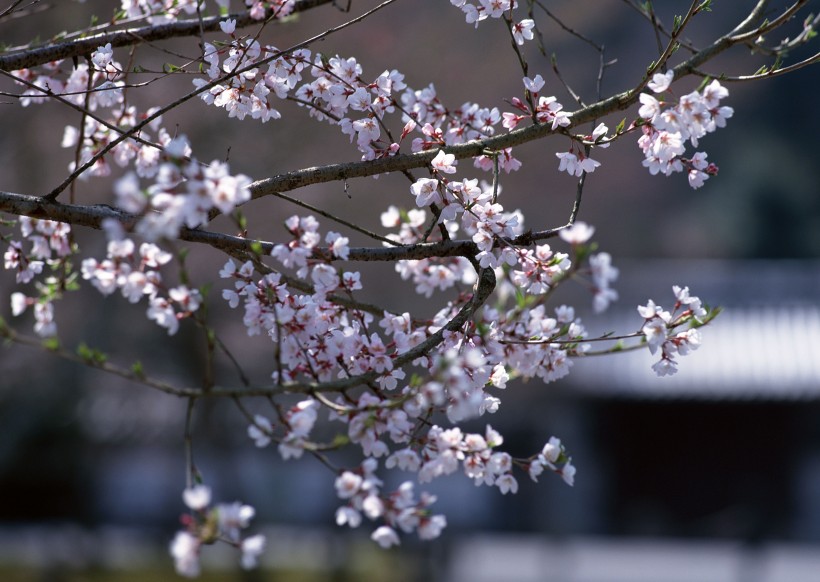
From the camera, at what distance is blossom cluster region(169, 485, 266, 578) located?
156 centimetres

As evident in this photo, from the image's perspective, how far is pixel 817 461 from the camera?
46.7 feet

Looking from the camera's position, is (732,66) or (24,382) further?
(732,66)

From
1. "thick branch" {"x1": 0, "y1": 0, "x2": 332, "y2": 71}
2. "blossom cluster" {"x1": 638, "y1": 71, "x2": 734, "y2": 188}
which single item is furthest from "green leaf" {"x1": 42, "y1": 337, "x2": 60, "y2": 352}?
"blossom cluster" {"x1": 638, "y1": 71, "x2": 734, "y2": 188}

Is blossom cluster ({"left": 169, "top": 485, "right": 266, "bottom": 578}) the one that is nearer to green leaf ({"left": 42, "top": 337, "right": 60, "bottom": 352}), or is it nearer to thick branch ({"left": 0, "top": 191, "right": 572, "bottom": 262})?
green leaf ({"left": 42, "top": 337, "right": 60, "bottom": 352})

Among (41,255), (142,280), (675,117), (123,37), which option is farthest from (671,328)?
(41,255)

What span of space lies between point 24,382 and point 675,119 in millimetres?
8573

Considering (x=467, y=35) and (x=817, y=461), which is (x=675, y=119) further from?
(x=817, y=461)

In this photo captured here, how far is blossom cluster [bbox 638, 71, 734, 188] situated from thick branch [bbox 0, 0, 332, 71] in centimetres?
84

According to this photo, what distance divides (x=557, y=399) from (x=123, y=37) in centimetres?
1263

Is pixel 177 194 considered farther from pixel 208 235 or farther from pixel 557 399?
pixel 557 399

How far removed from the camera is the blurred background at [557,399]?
9672mm

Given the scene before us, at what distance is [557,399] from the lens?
14508 mm

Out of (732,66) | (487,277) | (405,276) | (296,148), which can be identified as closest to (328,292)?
(487,277)

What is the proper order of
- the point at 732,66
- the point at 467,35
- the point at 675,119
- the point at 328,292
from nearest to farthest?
the point at 675,119, the point at 328,292, the point at 467,35, the point at 732,66
